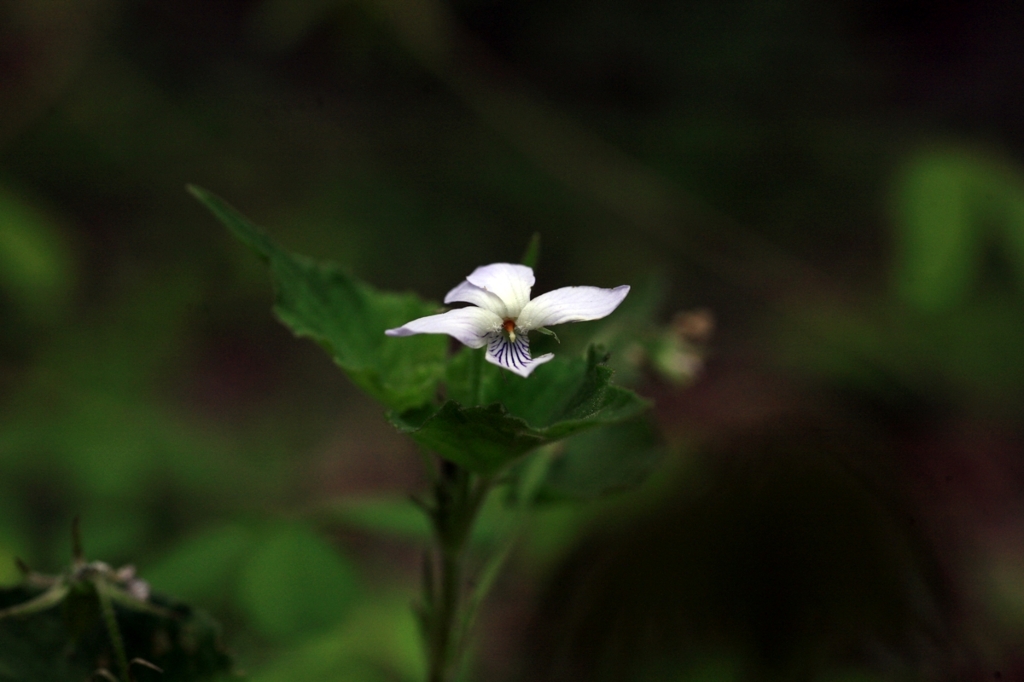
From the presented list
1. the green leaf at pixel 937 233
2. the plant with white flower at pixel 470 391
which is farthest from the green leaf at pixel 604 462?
the green leaf at pixel 937 233

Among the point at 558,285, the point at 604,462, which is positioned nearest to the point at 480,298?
the point at 604,462

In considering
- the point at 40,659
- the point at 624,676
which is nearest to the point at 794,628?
the point at 624,676

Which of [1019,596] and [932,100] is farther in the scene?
[932,100]

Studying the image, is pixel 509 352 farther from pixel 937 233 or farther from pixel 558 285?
pixel 558 285

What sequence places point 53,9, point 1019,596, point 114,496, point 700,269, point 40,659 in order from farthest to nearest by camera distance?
point 700,269 < point 53,9 < point 1019,596 < point 114,496 < point 40,659

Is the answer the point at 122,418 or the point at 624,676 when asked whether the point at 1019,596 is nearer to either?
the point at 624,676

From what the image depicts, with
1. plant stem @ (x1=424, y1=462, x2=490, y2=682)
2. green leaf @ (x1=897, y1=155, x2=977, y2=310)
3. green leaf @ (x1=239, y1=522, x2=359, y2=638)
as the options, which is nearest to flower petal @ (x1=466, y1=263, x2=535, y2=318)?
plant stem @ (x1=424, y1=462, x2=490, y2=682)

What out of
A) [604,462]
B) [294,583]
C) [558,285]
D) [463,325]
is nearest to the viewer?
[463,325]

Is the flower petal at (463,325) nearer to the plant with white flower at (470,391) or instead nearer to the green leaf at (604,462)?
the plant with white flower at (470,391)
